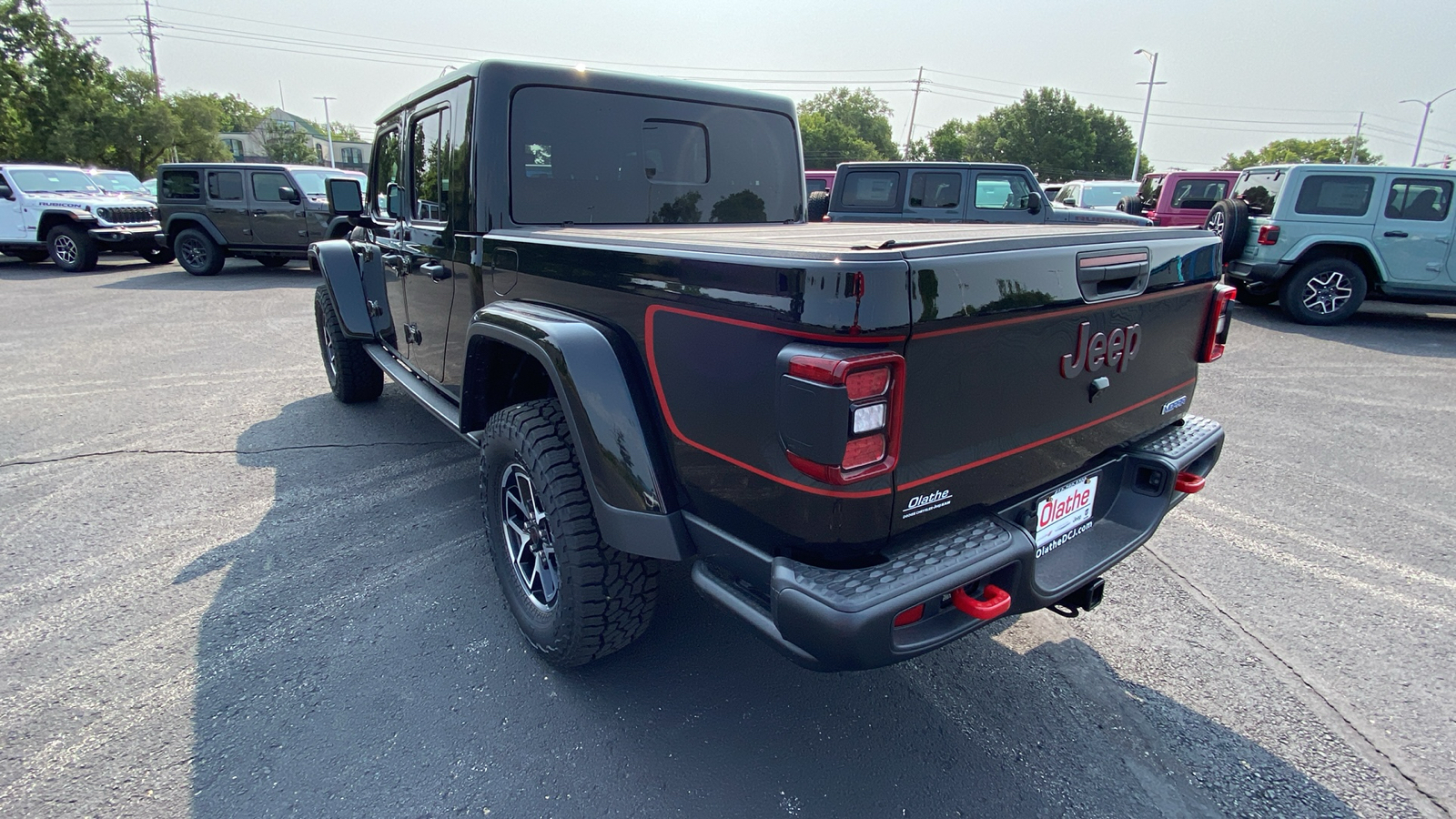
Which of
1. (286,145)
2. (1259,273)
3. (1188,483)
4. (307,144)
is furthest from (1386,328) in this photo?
(307,144)

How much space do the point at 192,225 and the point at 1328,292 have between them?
17546mm

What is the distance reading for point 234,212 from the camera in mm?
12977

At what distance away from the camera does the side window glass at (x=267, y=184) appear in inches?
505

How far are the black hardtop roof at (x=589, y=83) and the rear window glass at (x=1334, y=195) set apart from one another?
8.23m

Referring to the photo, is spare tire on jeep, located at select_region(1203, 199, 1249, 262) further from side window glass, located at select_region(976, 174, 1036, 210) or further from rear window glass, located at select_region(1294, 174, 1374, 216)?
side window glass, located at select_region(976, 174, 1036, 210)

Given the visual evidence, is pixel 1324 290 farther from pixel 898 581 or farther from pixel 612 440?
pixel 612 440

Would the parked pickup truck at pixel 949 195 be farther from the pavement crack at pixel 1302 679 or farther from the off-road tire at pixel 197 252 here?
the off-road tire at pixel 197 252

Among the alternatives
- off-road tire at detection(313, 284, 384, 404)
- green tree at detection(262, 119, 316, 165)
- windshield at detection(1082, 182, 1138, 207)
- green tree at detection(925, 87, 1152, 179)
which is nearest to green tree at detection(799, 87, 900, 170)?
green tree at detection(925, 87, 1152, 179)

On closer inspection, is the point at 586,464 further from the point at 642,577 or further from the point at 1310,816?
the point at 1310,816

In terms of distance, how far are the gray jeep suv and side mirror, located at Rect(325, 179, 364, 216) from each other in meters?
9.45

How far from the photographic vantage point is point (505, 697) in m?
2.45

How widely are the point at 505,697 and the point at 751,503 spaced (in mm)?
1259

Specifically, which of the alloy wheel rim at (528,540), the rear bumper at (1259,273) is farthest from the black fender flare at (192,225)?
the rear bumper at (1259,273)

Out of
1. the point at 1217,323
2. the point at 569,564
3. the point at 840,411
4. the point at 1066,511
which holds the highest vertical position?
the point at 1217,323
